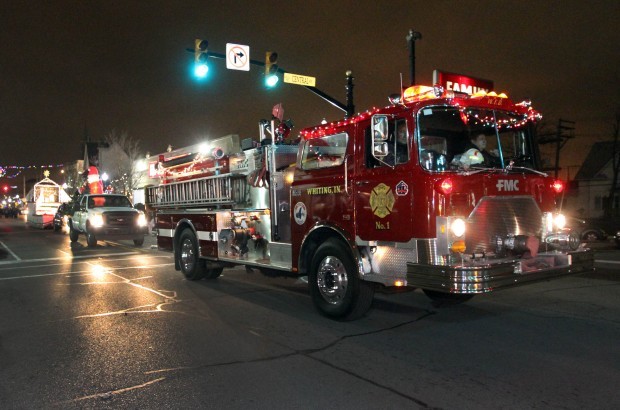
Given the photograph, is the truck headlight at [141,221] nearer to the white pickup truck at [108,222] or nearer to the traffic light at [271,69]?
the white pickup truck at [108,222]

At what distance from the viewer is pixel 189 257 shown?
34.2ft

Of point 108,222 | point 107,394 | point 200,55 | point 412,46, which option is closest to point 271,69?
point 200,55

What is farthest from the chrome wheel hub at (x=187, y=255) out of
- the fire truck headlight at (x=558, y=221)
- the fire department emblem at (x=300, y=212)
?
the fire truck headlight at (x=558, y=221)

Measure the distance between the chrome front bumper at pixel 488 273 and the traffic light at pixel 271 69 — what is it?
1143 centimetres

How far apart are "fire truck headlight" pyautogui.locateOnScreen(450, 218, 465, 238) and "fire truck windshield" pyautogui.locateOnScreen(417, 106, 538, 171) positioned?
1.94 ft

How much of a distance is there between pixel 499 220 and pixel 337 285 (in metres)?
2.10

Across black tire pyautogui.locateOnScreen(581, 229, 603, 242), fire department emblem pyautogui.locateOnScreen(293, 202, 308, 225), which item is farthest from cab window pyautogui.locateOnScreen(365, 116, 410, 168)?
black tire pyautogui.locateOnScreen(581, 229, 603, 242)

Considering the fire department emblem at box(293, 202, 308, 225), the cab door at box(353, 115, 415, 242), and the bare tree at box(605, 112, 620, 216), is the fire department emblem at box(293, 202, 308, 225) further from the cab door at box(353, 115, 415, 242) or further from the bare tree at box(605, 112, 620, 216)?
the bare tree at box(605, 112, 620, 216)

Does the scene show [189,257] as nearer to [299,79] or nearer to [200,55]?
[200,55]

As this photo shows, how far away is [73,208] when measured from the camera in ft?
70.0

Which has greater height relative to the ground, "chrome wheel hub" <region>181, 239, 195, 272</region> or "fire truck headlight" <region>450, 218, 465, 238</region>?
"fire truck headlight" <region>450, 218, 465, 238</region>

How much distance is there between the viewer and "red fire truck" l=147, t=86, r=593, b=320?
5.38 metres

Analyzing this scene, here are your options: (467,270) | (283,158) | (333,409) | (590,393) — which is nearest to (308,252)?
(283,158)

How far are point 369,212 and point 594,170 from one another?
4258 cm
